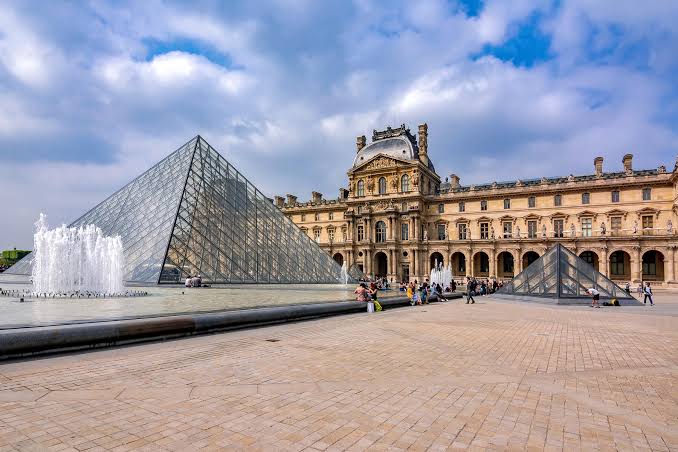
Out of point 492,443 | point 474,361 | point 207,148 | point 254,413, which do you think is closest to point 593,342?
point 474,361

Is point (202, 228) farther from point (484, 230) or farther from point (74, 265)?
point (484, 230)

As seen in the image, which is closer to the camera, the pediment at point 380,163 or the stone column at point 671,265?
the stone column at point 671,265

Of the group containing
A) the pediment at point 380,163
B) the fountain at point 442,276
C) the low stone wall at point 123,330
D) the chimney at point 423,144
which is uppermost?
the chimney at point 423,144

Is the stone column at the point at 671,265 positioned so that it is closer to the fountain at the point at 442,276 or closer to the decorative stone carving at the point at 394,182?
the fountain at the point at 442,276

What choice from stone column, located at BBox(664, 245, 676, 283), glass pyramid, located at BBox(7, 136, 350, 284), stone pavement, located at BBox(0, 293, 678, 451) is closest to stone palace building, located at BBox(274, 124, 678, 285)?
stone column, located at BBox(664, 245, 676, 283)

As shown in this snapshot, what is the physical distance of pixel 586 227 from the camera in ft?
136

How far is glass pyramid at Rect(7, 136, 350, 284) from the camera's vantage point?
20484 mm

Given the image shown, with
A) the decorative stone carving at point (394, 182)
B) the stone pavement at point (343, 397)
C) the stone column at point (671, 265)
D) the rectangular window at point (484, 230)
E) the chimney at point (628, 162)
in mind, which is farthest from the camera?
the decorative stone carving at point (394, 182)

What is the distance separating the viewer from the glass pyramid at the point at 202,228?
2048 centimetres

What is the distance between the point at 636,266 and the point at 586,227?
570 cm

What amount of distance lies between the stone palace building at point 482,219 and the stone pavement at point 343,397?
37.8 m

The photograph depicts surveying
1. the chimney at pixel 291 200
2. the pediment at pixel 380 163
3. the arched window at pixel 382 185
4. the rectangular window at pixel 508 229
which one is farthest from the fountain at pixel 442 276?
the chimney at pixel 291 200

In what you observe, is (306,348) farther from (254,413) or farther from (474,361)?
(254,413)

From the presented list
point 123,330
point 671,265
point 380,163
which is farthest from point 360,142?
point 123,330
